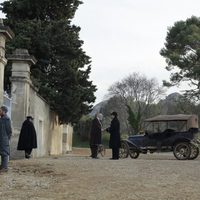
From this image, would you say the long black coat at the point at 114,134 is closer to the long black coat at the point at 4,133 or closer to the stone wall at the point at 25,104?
the stone wall at the point at 25,104

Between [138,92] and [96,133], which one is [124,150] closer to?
[96,133]

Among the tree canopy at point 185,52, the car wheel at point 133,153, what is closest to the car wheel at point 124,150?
the car wheel at point 133,153

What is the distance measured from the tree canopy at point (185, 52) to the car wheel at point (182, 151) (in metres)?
21.4

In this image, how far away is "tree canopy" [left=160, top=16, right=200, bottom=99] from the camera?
43281 mm

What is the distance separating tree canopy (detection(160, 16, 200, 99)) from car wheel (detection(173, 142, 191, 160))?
2142 cm

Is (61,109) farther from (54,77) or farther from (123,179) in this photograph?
(123,179)

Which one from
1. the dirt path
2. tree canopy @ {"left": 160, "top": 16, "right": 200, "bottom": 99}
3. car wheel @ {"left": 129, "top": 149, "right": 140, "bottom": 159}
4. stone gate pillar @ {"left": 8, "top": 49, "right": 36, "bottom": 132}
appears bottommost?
the dirt path

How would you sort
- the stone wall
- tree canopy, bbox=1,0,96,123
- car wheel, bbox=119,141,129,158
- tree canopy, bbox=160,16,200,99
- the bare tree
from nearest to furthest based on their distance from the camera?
the stone wall < car wheel, bbox=119,141,129,158 < tree canopy, bbox=1,0,96,123 < tree canopy, bbox=160,16,200,99 < the bare tree

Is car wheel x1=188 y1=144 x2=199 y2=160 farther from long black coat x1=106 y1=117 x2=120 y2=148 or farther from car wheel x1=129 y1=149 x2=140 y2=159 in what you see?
long black coat x1=106 y1=117 x2=120 y2=148

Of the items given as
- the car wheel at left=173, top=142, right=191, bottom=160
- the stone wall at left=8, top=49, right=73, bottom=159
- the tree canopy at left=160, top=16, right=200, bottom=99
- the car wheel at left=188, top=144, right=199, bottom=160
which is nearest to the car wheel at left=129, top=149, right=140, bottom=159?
the car wheel at left=173, top=142, right=191, bottom=160

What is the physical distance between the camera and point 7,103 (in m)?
18.5

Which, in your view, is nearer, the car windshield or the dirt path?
the dirt path

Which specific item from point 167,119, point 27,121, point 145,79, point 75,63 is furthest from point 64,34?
point 145,79

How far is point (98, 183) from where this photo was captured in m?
10.3
